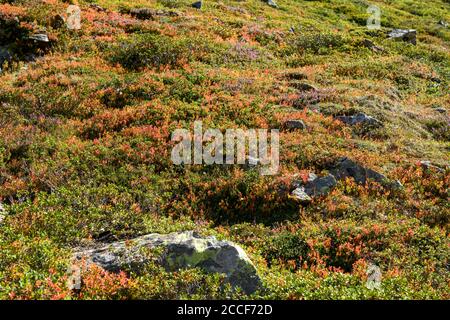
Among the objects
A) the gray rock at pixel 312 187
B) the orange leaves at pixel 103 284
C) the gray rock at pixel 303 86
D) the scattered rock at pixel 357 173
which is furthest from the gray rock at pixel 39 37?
the orange leaves at pixel 103 284

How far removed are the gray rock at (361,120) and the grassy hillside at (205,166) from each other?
1.69 ft

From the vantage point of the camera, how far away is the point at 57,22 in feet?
97.4

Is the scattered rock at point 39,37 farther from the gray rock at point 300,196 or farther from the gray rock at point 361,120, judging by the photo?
the gray rock at point 300,196

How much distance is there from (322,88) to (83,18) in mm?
17432

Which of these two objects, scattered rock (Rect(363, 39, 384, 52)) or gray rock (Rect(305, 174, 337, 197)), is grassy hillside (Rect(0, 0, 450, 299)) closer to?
gray rock (Rect(305, 174, 337, 197))

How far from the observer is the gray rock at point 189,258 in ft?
32.4

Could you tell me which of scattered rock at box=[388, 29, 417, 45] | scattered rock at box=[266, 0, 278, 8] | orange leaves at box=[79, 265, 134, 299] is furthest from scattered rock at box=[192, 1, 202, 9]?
orange leaves at box=[79, 265, 134, 299]

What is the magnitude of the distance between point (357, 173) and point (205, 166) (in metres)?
5.33

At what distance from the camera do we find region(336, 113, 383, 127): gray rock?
20.5 metres

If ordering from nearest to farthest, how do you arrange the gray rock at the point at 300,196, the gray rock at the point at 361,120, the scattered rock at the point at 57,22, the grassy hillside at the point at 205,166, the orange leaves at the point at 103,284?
the orange leaves at the point at 103,284, the grassy hillside at the point at 205,166, the gray rock at the point at 300,196, the gray rock at the point at 361,120, the scattered rock at the point at 57,22

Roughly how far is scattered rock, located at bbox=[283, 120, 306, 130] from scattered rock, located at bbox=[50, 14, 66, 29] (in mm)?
17707

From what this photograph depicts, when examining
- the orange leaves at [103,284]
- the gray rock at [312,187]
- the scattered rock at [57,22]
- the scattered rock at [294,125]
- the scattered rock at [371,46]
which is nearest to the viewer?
the orange leaves at [103,284]

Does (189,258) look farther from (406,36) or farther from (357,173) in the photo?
(406,36)

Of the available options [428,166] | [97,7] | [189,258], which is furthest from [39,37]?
[428,166]
